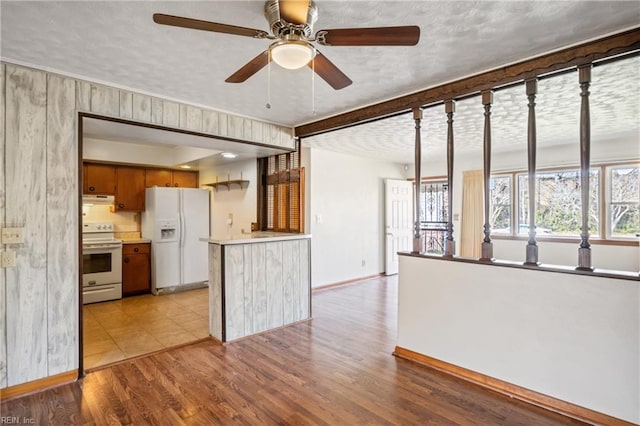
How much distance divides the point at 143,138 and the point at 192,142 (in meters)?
0.51

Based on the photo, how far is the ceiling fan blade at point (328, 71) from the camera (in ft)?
6.15

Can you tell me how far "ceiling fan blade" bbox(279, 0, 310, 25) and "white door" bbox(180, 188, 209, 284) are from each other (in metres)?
4.58

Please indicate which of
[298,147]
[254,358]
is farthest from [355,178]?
[254,358]

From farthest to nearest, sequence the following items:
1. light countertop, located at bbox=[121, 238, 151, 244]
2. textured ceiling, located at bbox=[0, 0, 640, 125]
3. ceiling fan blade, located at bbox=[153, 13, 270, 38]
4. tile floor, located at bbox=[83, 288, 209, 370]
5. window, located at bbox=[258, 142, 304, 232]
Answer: light countertop, located at bbox=[121, 238, 151, 244]
window, located at bbox=[258, 142, 304, 232]
tile floor, located at bbox=[83, 288, 209, 370]
textured ceiling, located at bbox=[0, 0, 640, 125]
ceiling fan blade, located at bbox=[153, 13, 270, 38]

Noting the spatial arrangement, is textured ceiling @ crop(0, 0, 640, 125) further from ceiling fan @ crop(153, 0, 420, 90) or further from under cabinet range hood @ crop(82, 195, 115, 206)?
under cabinet range hood @ crop(82, 195, 115, 206)

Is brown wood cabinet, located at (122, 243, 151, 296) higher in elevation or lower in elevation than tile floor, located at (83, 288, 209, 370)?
higher

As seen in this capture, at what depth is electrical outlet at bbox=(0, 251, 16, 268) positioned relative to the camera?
237cm

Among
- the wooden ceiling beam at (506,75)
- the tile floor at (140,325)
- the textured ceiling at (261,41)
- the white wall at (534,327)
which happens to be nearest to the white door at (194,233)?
the tile floor at (140,325)

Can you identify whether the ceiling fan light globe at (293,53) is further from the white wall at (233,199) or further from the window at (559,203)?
the window at (559,203)

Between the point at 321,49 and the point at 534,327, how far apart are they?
2.47 m

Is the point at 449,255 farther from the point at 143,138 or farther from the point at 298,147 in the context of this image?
the point at 143,138

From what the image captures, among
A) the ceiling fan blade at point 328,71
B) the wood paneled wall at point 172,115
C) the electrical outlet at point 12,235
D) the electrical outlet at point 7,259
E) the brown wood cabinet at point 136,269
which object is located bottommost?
the brown wood cabinet at point 136,269

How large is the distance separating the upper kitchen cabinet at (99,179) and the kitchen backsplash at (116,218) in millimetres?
342

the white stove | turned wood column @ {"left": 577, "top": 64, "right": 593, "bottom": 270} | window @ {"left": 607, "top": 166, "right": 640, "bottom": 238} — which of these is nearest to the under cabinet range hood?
the white stove
